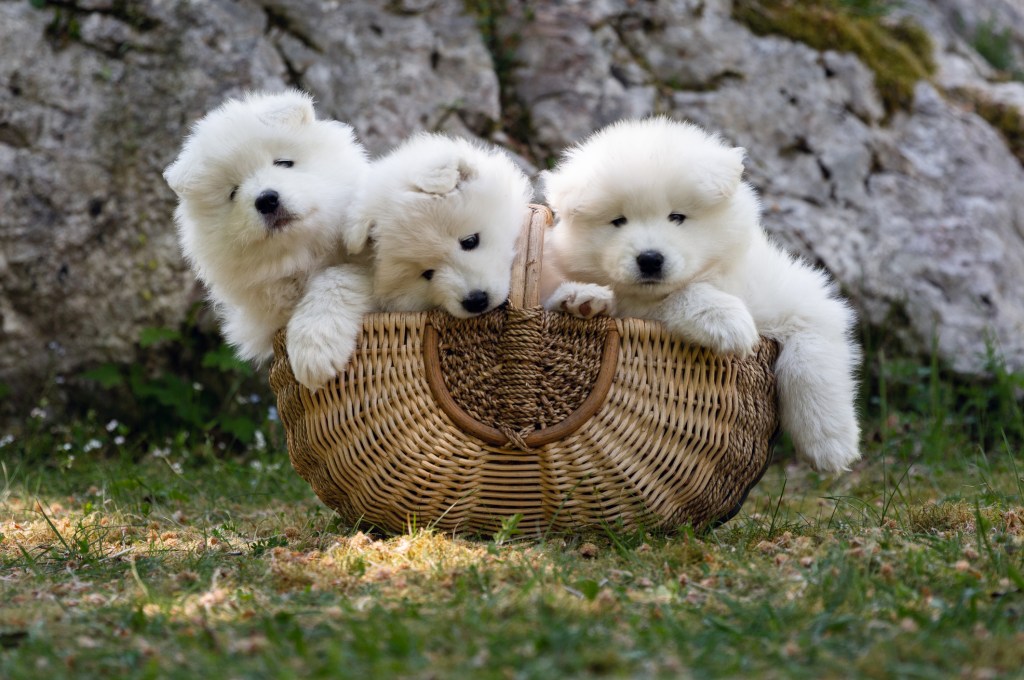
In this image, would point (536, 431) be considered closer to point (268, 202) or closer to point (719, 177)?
point (719, 177)

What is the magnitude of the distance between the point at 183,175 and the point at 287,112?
41cm

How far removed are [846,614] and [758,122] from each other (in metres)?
4.41

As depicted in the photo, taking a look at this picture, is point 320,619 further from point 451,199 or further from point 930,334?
point 930,334

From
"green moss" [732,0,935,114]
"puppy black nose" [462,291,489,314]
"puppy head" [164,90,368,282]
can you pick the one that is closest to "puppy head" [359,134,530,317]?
"puppy black nose" [462,291,489,314]

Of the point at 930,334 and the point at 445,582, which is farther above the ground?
the point at 445,582

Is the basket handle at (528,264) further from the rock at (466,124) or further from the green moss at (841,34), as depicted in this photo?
the green moss at (841,34)

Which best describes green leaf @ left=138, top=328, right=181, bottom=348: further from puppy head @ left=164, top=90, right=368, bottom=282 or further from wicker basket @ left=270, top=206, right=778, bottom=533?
wicker basket @ left=270, top=206, right=778, bottom=533

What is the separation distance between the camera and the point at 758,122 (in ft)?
20.8

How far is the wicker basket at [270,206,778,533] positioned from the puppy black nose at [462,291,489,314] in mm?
42

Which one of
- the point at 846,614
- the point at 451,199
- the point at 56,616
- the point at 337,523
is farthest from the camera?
the point at 337,523

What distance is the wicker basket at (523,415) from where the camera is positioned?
3273 millimetres

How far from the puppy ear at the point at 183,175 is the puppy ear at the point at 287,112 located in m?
0.29

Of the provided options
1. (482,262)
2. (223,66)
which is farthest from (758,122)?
(482,262)

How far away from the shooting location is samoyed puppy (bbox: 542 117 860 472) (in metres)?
3.35
